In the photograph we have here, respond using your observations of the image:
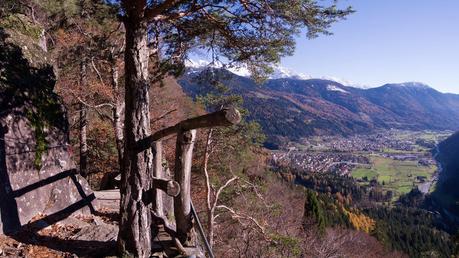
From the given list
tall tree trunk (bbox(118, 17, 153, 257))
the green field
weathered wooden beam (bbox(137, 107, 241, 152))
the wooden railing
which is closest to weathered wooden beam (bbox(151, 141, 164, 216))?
the wooden railing

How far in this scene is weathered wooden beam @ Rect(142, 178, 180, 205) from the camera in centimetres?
533

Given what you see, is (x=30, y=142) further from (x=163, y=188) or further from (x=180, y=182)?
(x=180, y=182)

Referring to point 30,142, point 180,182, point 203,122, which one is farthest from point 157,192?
point 30,142

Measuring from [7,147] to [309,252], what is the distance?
66.9ft

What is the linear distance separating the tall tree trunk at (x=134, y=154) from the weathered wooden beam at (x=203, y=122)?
0.11m

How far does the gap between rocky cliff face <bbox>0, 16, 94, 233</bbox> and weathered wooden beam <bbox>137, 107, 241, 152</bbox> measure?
2.13 meters

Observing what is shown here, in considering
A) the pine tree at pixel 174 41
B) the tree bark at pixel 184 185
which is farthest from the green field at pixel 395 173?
the tree bark at pixel 184 185

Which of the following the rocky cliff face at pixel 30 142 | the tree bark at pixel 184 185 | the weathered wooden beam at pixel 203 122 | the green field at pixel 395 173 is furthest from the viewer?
the green field at pixel 395 173

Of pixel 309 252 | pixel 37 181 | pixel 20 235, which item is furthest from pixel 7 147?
pixel 309 252

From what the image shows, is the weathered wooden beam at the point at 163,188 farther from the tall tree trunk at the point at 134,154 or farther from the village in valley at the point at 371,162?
the village in valley at the point at 371,162

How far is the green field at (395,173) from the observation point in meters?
120

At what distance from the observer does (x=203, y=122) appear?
16.1 feet

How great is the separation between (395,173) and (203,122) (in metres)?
147

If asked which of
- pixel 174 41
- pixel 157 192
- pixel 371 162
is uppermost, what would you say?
pixel 174 41
